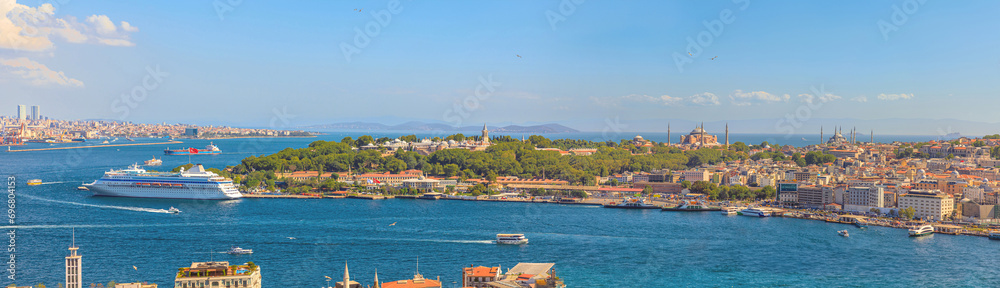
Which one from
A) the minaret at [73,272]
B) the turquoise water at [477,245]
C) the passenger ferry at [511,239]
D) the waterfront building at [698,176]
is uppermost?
the waterfront building at [698,176]

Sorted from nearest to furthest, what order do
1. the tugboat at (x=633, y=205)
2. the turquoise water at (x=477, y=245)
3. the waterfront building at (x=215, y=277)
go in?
the waterfront building at (x=215, y=277)
the turquoise water at (x=477, y=245)
the tugboat at (x=633, y=205)

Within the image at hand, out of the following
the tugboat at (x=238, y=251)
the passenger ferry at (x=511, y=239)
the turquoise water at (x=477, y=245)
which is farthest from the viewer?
the passenger ferry at (x=511, y=239)

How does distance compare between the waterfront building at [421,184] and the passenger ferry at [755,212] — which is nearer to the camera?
the passenger ferry at [755,212]

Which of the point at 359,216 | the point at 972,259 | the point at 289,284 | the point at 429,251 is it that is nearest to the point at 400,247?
the point at 429,251

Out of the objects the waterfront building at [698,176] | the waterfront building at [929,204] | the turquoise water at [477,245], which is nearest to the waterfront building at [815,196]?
the waterfront building at [929,204]

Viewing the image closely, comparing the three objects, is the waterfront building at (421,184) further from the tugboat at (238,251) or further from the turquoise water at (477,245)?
the tugboat at (238,251)

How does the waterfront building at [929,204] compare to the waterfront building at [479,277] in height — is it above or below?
above

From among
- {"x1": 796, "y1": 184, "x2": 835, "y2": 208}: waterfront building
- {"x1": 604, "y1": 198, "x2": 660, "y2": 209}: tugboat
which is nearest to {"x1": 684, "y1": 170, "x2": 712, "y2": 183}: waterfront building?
{"x1": 796, "y1": 184, "x2": 835, "y2": 208}: waterfront building
